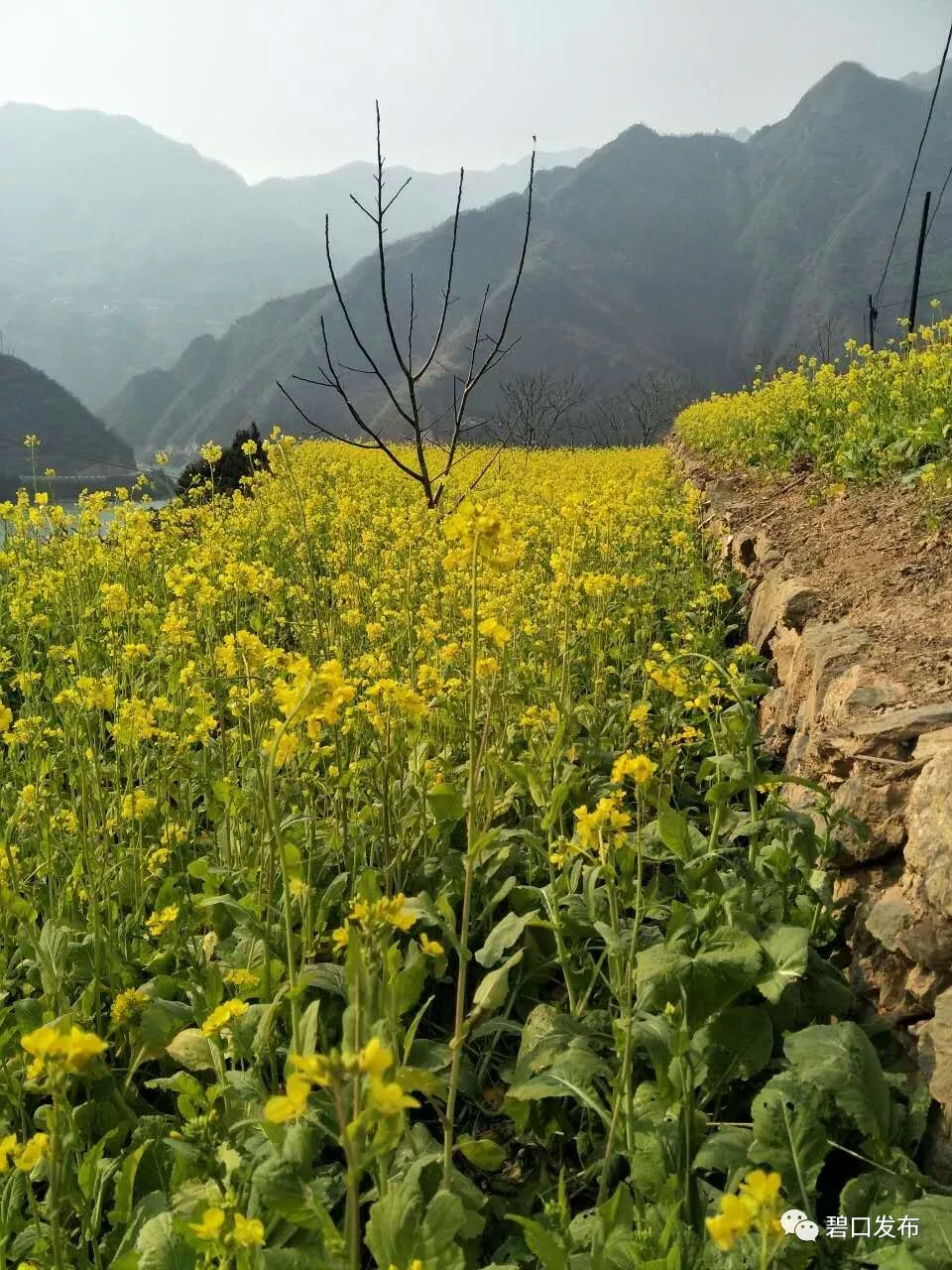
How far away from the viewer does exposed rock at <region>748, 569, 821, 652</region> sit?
3.74 m

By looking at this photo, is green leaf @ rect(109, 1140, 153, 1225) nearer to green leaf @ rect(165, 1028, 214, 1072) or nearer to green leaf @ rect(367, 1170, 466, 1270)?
green leaf @ rect(165, 1028, 214, 1072)

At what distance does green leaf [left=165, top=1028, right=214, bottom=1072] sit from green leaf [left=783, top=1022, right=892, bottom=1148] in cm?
129

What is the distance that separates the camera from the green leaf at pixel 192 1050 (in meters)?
1.85

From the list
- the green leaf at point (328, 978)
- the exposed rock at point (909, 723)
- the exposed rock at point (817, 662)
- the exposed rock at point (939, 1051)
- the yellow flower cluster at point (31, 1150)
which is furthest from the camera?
the exposed rock at point (817, 662)

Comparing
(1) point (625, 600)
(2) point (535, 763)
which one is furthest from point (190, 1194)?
(1) point (625, 600)

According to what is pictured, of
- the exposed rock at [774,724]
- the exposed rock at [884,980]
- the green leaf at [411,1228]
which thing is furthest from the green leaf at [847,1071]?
the exposed rock at [774,724]

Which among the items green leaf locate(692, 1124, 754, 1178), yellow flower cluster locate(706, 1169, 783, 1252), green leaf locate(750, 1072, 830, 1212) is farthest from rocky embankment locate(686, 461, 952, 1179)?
yellow flower cluster locate(706, 1169, 783, 1252)

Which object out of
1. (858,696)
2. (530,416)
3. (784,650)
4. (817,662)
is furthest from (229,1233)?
(530,416)

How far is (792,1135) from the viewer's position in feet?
4.86

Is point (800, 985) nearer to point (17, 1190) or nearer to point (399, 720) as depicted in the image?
point (399, 720)

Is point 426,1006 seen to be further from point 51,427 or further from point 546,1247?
point 51,427

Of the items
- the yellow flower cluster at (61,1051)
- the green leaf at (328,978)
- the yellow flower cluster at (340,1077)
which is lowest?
the green leaf at (328,978)

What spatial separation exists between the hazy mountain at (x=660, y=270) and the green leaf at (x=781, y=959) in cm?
9504

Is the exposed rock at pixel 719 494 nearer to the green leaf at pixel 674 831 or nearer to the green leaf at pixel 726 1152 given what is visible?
the green leaf at pixel 674 831
